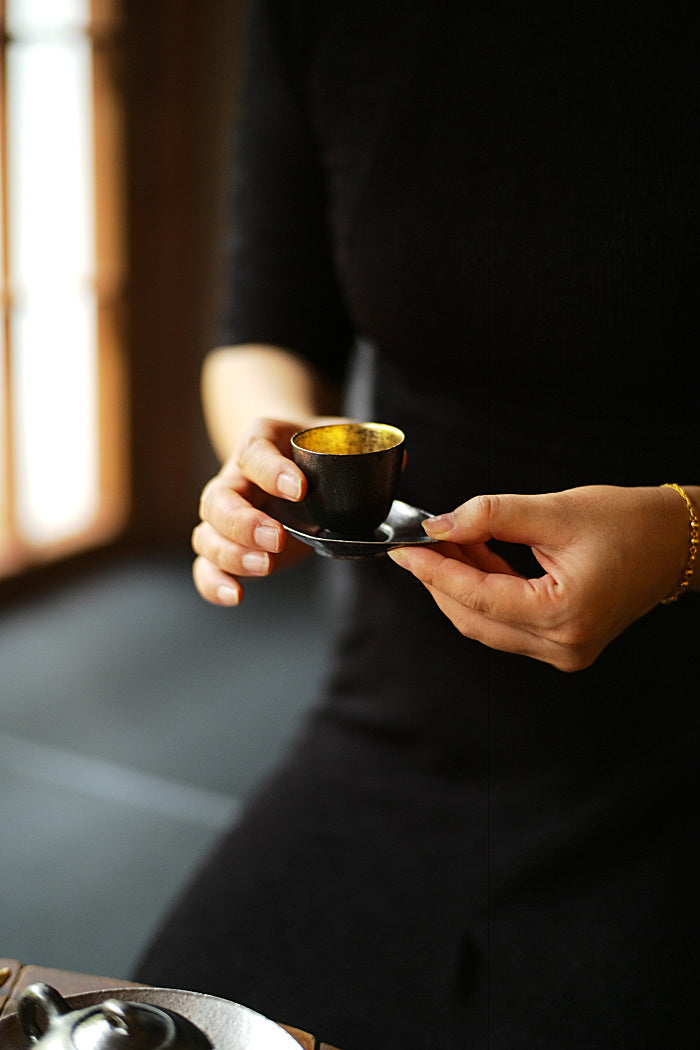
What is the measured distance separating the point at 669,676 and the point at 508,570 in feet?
0.64

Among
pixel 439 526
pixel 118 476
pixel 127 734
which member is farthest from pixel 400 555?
pixel 118 476

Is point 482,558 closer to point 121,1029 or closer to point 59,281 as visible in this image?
point 121,1029

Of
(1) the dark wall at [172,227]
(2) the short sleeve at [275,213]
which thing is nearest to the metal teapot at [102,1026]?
(2) the short sleeve at [275,213]

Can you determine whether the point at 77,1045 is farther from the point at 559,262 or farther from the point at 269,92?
the point at 269,92

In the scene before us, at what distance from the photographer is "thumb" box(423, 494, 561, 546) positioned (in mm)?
456

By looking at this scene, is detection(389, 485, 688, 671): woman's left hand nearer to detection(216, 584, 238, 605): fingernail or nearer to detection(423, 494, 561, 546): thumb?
detection(423, 494, 561, 546): thumb

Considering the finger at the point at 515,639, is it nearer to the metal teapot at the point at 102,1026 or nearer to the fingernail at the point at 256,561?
the fingernail at the point at 256,561

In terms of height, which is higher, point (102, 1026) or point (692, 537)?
point (692, 537)

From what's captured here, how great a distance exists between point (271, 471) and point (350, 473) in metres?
0.05

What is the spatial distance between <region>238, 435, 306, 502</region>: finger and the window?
1.89 meters

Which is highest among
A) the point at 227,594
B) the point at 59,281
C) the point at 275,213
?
the point at 275,213

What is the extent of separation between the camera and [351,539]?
53cm

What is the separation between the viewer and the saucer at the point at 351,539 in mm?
498

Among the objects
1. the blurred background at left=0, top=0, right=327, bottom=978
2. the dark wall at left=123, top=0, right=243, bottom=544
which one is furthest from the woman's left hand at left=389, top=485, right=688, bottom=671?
the dark wall at left=123, top=0, right=243, bottom=544
